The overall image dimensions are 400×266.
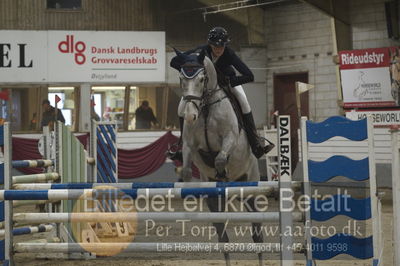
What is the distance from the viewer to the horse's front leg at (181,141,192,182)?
19.2 ft

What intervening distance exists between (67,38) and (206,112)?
10436 millimetres

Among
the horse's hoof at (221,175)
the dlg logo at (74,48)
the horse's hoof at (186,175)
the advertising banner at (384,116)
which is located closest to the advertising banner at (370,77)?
the advertising banner at (384,116)

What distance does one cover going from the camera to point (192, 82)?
575cm

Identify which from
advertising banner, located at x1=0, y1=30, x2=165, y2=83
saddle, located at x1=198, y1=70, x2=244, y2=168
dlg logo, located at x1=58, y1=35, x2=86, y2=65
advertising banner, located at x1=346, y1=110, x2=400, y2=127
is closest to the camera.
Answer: saddle, located at x1=198, y1=70, x2=244, y2=168

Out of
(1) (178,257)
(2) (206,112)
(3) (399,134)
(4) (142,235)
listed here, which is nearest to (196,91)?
(2) (206,112)

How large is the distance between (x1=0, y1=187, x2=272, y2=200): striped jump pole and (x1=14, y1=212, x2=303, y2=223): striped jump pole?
4.6 inches

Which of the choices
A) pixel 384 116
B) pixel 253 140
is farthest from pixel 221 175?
pixel 384 116

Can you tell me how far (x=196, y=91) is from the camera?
227 inches

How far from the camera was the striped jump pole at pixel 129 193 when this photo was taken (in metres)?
4.54

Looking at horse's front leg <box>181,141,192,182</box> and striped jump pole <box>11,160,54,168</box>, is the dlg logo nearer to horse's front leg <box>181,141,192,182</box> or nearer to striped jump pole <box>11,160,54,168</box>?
A: striped jump pole <box>11,160,54,168</box>

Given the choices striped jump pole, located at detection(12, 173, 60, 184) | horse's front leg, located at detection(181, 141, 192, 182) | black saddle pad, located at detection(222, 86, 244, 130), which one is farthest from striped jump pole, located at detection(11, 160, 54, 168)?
black saddle pad, located at detection(222, 86, 244, 130)

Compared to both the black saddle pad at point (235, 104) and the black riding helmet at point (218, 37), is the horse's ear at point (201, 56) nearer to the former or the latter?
the black riding helmet at point (218, 37)

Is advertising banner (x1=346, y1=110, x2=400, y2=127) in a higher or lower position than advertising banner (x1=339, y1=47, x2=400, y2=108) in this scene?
lower

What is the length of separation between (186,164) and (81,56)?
34.7 feet
